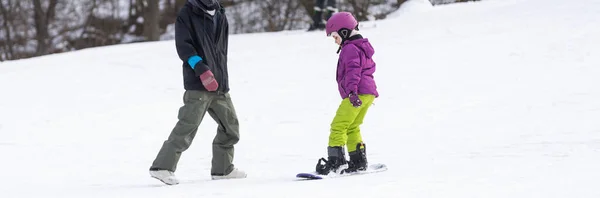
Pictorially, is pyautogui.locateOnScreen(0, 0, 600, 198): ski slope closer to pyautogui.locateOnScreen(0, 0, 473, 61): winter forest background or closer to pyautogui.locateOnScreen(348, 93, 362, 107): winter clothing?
pyautogui.locateOnScreen(348, 93, 362, 107): winter clothing

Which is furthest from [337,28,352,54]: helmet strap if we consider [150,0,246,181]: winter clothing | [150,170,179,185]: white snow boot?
[150,170,179,185]: white snow boot

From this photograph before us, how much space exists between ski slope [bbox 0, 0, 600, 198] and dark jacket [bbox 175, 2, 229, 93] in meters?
0.73

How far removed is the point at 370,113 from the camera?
10977mm

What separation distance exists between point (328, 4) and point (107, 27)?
11874 mm

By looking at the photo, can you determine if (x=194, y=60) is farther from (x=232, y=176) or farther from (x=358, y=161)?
(x=358, y=161)

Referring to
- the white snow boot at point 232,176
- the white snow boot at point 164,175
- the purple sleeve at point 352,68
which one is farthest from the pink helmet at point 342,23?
the white snow boot at point 164,175

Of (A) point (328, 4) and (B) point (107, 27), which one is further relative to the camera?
(B) point (107, 27)

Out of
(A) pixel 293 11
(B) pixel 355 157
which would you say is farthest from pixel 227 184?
(A) pixel 293 11

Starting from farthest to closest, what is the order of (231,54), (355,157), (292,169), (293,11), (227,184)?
(293,11)
(231,54)
(292,169)
(355,157)
(227,184)

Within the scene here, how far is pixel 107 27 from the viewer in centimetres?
3072

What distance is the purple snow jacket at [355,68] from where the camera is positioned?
6.36m

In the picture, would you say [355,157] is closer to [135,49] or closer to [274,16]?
[135,49]

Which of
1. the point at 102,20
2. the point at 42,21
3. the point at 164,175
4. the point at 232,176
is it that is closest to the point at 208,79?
the point at 164,175

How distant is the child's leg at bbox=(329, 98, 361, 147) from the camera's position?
6.44m
